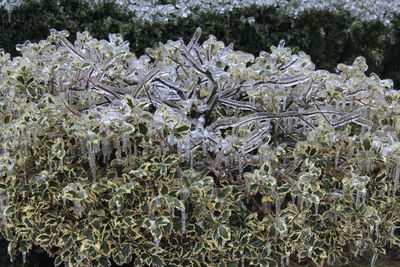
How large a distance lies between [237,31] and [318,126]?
8.93 feet

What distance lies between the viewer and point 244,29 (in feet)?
17.3

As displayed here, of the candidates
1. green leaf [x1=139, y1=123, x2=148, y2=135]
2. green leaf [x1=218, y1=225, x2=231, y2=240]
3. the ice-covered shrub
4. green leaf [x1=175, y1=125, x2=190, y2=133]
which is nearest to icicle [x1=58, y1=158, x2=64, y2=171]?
the ice-covered shrub

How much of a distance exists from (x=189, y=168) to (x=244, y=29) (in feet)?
9.48

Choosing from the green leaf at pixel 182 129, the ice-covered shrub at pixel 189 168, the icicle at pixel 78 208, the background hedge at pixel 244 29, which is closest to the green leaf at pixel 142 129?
the ice-covered shrub at pixel 189 168

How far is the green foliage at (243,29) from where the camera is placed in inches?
193

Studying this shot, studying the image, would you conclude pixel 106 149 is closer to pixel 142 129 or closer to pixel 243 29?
pixel 142 129

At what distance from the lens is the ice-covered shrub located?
8.00 feet

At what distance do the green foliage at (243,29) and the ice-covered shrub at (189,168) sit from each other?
209cm

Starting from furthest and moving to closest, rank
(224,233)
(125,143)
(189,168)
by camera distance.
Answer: (189,168) → (125,143) → (224,233)

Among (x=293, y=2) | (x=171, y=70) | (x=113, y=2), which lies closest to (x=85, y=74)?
(x=171, y=70)

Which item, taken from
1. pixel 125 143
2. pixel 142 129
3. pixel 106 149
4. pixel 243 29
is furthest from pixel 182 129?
pixel 243 29

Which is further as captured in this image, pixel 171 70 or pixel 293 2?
pixel 293 2

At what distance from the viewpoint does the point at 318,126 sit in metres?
2.71

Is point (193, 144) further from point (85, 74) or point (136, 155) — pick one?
point (85, 74)
